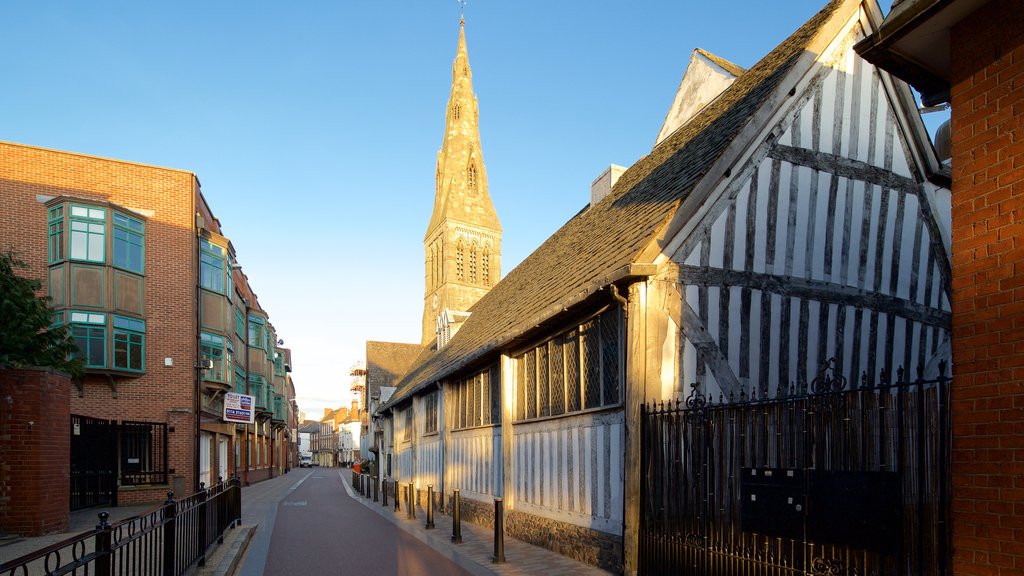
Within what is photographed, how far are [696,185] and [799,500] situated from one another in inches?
160

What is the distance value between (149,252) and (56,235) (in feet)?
8.92

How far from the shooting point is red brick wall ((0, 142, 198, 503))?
73.5 ft

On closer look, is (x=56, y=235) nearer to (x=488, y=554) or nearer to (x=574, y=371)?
(x=488, y=554)

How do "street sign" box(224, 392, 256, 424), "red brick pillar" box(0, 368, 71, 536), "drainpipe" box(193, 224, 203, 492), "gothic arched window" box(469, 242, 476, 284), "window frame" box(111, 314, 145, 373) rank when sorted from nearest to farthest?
"red brick pillar" box(0, 368, 71, 536) < "window frame" box(111, 314, 145, 373) < "drainpipe" box(193, 224, 203, 492) < "street sign" box(224, 392, 256, 424) < "gothic arched window" box(469, 242, 476, 284)

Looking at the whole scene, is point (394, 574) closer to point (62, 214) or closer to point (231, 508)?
point (231, 508)

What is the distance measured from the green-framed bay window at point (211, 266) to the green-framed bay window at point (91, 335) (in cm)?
424

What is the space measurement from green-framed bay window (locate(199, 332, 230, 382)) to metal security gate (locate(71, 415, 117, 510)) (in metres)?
6.10

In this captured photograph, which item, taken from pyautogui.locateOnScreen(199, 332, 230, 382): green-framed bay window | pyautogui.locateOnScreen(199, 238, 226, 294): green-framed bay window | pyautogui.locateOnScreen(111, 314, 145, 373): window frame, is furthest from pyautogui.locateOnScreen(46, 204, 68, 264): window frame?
pyautogui.locateOnScreen(199, 332, 230, 382): green-framed bay window

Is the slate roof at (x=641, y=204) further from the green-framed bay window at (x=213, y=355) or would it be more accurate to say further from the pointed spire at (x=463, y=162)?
the pointed spire at (x=463, y=162)

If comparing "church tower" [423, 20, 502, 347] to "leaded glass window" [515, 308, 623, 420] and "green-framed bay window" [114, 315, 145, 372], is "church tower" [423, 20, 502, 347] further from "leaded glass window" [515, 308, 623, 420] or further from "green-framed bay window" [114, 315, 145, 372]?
"leaded glass window" [515, 308, 623, 420]

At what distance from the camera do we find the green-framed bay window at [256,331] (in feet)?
133

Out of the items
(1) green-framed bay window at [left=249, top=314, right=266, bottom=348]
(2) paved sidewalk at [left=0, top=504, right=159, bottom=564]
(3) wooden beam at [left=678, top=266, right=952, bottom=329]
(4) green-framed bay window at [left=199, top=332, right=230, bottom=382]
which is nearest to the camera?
(3) wooden beam at [left=678, top=266, right=952, bottom=329]

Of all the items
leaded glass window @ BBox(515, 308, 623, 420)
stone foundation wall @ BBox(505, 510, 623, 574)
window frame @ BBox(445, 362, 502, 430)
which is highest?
leaded glass window @ BBox(515, 308, 623, 420)

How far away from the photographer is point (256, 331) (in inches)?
1624
